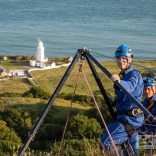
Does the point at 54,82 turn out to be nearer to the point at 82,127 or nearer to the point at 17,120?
the point at 17,120

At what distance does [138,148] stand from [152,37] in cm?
7479

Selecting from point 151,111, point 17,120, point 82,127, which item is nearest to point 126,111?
point 151,111

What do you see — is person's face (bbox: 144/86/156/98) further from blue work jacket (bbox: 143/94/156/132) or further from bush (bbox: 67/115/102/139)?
bush (bbox: 67/115/102/139)

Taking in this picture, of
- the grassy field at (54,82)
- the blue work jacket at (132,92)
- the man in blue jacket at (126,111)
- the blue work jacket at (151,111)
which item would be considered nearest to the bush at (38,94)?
the grassy field at (54,82)

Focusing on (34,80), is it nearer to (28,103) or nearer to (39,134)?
Answer: (28,103)

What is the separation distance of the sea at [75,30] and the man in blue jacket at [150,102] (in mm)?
46802

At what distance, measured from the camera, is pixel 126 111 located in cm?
695

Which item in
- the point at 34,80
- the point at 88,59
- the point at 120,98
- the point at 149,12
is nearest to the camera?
the point at 88,59

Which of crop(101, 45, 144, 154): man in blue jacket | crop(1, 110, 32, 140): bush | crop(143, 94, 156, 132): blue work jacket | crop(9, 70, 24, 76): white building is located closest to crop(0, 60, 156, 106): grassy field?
crop(9, 70, 24, 76): white building

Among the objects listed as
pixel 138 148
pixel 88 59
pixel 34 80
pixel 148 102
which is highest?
pixel 88 59

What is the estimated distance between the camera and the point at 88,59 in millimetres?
6258

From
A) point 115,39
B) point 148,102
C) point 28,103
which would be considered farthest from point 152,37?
point 148,102

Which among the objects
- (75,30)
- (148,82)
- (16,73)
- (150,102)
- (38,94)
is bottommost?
(16,73)

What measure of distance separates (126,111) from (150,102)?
73 cm
